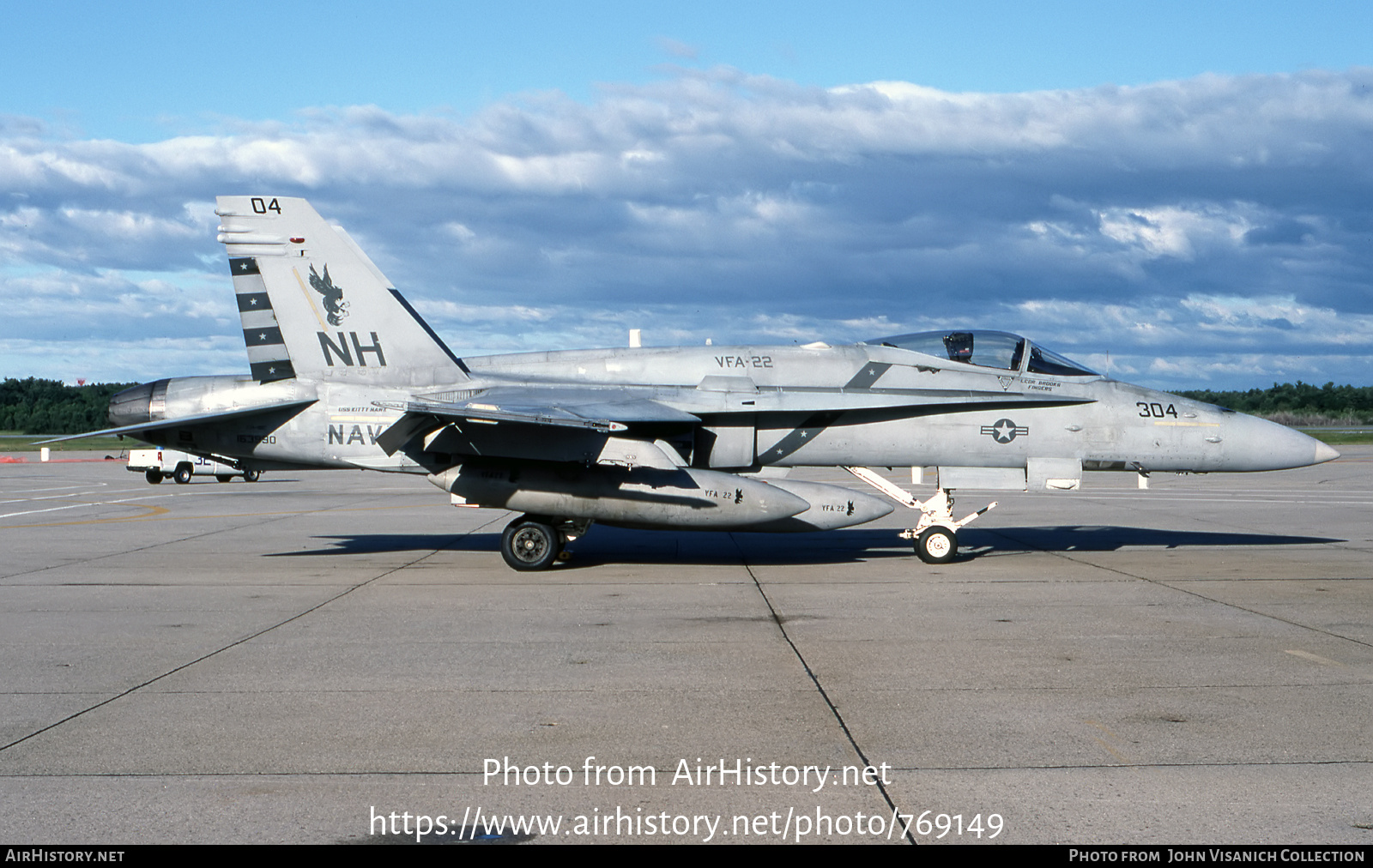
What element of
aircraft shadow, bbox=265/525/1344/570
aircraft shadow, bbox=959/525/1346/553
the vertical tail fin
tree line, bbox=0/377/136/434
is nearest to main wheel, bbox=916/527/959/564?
aircraft shadow, bbox=265/525/1344/570

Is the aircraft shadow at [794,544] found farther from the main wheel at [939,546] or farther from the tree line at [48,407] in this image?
the tree line at [48,407]

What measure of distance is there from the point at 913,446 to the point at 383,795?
33.3 ft

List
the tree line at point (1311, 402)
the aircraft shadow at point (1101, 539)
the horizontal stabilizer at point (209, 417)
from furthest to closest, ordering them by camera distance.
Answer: the tree line at point (1311, 402) < the aircraft shadow at point (1101, 539) < the horizontal stabilizer at point (209, 417)

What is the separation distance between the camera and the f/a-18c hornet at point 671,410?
13297 millimetres

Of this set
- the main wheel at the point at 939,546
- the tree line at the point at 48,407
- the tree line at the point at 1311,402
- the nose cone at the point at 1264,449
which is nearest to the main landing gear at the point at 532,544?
the main wheel at the point at 939,546

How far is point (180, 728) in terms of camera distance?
19.7 ft

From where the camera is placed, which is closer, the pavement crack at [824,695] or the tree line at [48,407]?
the pavement crack at [824,695]

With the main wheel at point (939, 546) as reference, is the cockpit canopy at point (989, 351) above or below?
above

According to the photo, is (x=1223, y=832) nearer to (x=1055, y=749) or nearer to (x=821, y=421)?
(x=1055, y=749)

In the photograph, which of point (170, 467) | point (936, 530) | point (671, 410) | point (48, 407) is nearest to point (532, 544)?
point (671, 410)

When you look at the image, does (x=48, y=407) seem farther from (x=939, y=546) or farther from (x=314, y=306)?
(x=939, y=546)

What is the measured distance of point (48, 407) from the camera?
254 feet

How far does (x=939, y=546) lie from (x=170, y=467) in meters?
29.0
